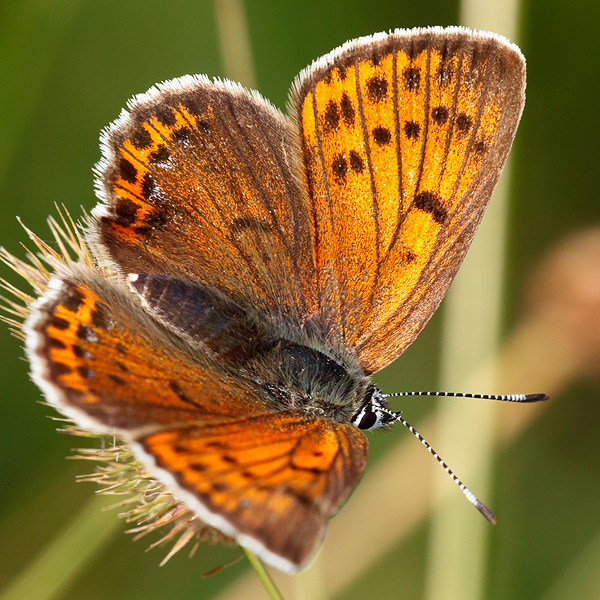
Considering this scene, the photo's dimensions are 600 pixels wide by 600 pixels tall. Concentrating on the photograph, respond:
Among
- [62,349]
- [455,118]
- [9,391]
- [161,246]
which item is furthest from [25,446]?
[455,118]

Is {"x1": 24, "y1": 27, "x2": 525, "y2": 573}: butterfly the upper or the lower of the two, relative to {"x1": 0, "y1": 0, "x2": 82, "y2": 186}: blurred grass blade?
lower

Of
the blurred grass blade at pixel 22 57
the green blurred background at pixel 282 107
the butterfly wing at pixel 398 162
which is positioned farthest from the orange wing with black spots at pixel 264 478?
the blurred grass blade at pixel 22 57

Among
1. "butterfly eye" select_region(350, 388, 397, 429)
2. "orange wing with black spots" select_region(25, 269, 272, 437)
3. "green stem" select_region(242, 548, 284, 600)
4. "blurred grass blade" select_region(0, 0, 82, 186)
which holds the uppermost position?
"blurred grass blade" select_region(0, 0, 82, 186)

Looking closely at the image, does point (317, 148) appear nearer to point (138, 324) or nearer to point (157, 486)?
point (138, 324)

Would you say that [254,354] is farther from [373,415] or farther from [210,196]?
[210,196]

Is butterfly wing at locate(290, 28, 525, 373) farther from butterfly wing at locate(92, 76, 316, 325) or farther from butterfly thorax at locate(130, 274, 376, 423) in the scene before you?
butterfly thorax at locate(130, 274, 376, 423)

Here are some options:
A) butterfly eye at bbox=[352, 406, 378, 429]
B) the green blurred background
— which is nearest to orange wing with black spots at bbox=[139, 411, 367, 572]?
butterfly eye at bbox=[352, 406, 378, 429]
